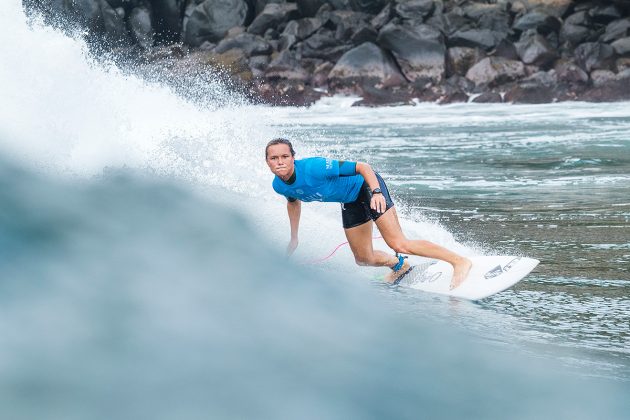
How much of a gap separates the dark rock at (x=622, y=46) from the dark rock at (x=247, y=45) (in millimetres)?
14552

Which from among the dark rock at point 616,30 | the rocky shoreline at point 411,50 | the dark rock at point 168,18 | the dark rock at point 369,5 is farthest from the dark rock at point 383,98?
the dark rock at point 168,18

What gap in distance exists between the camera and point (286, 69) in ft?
123

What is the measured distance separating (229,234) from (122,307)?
2.23 meters

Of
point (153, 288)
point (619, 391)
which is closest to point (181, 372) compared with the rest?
point (153, 288)

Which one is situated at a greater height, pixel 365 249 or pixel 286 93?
pixel 286 93

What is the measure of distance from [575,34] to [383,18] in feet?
27.3

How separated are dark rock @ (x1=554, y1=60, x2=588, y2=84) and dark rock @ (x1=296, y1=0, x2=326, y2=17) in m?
13.6

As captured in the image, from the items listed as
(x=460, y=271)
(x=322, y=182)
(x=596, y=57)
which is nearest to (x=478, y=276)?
(x=460, y=271)

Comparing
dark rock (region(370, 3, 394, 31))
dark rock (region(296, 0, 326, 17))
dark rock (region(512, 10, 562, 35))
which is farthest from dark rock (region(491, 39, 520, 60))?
dark rock (region(296, 0, 326, 17))

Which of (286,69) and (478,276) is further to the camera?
(286,69)

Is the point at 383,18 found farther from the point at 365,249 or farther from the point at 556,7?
the point at 365,249

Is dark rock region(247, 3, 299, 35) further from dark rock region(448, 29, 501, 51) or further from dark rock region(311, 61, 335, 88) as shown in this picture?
dark rock region(448, 29, 501, 51)

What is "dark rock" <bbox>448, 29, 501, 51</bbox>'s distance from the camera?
35844 mm

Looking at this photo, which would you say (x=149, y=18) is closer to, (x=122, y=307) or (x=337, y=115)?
(x=337, y=115)
